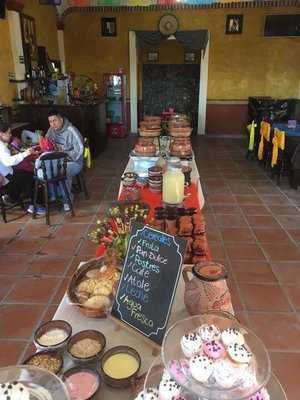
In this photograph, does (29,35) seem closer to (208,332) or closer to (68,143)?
(68,143)

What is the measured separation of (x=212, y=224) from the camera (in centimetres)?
396

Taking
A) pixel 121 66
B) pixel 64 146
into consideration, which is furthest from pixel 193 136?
pixel 64 146

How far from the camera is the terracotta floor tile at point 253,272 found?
288cm

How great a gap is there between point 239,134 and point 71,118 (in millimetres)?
5043

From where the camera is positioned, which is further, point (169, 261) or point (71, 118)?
point (71, 118)

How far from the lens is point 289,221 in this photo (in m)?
4.03

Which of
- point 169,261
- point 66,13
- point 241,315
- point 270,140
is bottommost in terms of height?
point 241,315

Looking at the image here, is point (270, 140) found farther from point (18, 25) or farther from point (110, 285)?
point (110, 285)

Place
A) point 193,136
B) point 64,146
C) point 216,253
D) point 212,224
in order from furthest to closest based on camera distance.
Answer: point 193,136 → point 64,146 → point 212,224 → point 216,253

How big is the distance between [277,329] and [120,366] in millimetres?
1625

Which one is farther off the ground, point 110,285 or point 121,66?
point 121,66

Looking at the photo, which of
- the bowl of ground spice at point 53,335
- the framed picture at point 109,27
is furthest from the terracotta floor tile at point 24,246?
the framed picture at point 109,27

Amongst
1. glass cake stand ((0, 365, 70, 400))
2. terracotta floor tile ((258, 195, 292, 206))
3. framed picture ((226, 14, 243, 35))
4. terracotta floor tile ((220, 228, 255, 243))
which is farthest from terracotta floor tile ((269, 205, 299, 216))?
framed picture ((226, 14, 243, 35))

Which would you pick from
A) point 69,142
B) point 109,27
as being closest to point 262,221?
point 69,142
